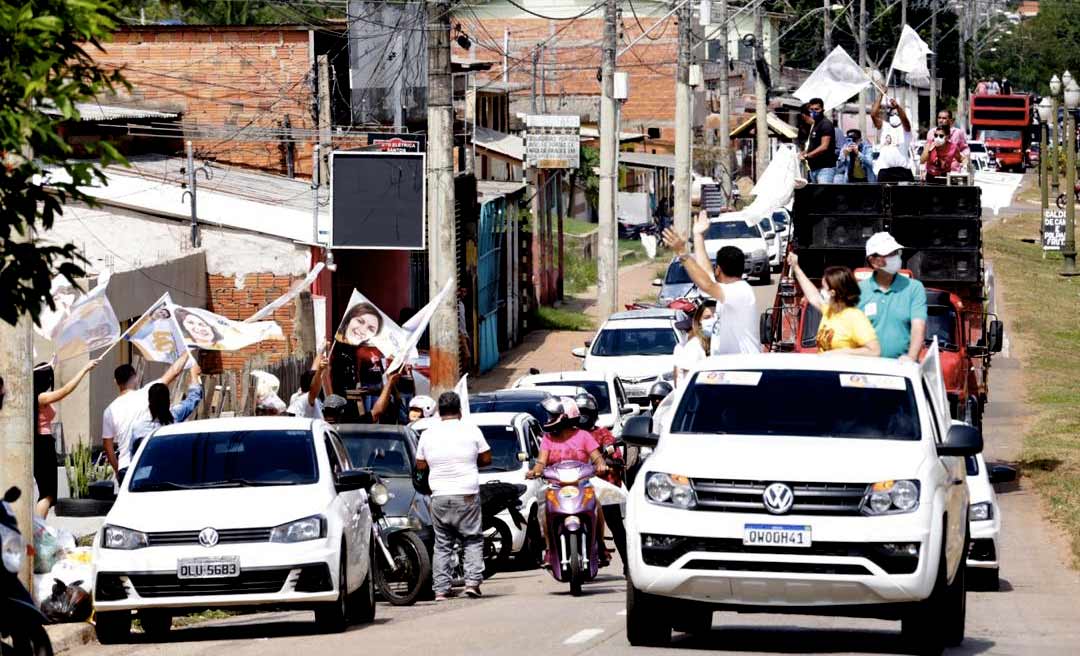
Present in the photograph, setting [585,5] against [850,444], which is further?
[585,5]

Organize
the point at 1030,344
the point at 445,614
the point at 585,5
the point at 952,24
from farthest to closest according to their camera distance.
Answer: the point at 952,24, the point at 585,5, the point at 1030,344, the point at 445,614

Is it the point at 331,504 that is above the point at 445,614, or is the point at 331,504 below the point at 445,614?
above

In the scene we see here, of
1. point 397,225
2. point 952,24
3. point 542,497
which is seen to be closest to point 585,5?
point 952,24

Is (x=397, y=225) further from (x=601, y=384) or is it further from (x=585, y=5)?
(x=585, y=5)

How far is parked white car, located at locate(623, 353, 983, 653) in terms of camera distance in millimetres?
9961

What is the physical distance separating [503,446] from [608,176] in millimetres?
19740

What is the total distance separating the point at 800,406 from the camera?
430 inches

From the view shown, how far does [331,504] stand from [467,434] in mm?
2411

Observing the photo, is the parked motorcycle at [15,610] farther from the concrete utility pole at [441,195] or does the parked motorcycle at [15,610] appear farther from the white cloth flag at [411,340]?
the concrete utility pole at [441,195]

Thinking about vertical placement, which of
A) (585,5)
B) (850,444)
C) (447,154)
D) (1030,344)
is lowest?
(1030,344)

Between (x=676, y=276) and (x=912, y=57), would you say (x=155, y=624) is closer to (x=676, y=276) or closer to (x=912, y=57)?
(x=912, y=57)

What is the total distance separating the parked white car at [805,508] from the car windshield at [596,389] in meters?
14.1

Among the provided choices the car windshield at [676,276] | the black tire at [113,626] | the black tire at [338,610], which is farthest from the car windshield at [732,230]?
the black tire at [113,626]

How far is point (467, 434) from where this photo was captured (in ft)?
50.5
